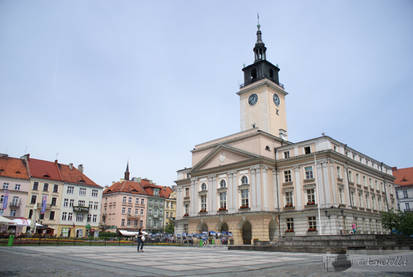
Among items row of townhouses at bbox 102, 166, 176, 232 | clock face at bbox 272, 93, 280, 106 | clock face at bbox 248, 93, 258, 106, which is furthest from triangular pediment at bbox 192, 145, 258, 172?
row of townhouses at bbox 102, 166, 176, 232

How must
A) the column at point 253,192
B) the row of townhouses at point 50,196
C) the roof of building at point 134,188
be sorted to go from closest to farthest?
the column at point 253,192 < the row of townhouses at point 50,196 < the roof of building at point 134,188

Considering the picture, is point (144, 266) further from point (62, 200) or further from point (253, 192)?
point (62, 200)

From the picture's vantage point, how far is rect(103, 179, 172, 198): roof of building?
80.2 meters

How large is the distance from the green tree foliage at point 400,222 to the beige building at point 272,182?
3.41 meters

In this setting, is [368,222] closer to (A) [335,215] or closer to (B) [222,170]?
(A) [335,215]

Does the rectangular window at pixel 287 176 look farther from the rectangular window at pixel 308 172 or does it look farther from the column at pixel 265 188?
the column at pixel 265 188

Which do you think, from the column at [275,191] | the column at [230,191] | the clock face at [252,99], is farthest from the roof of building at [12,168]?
the column at [275,191]

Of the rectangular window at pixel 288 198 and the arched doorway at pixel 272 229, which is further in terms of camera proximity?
the arched doorway at pixel 272 229

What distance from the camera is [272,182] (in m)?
47.7

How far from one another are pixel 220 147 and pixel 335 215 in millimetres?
20813

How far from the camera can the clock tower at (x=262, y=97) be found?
5653cm

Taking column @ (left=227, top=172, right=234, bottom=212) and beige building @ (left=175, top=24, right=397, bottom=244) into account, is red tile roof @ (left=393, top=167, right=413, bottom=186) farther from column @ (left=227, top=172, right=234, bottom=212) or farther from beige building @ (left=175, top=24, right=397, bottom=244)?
column @ (left=227, top=172, right=234, bottom=212)

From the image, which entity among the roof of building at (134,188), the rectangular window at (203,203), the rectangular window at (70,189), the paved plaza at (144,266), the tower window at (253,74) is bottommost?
the paved plaza at (144,266)

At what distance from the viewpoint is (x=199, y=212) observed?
5362cm
